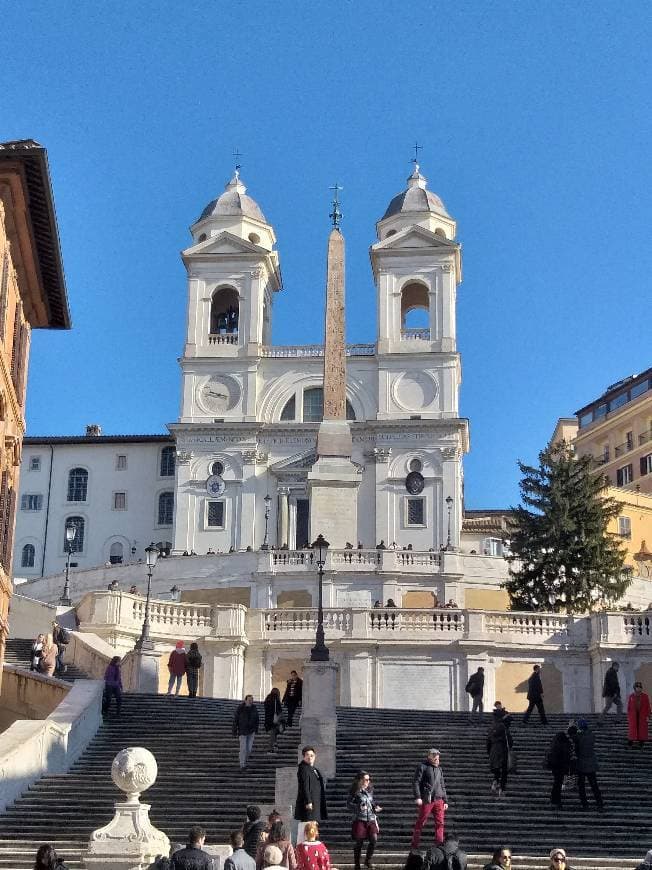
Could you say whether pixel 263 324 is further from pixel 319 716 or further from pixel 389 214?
pixel 319 716

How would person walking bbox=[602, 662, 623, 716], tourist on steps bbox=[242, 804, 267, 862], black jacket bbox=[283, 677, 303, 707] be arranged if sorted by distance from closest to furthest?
tourist on steps bbox=[242, 804, 267, 862]
black jacket bbox=[283, 677, 303, 707]
person walking bbox=[602, 662, 623, 716]

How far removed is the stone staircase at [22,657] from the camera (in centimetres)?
3192

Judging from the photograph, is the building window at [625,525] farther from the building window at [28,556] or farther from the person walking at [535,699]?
the person walking at [535,699]

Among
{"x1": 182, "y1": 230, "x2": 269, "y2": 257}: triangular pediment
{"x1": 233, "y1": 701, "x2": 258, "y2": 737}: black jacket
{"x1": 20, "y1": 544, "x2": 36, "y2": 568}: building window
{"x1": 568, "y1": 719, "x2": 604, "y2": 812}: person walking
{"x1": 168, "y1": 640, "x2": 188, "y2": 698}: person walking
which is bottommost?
{"x1": 568, "y1": 719, "x2": 604, "y2": 812}: person walking

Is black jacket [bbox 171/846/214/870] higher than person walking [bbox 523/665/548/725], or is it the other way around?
person walking [bbox 523/665/548/725]

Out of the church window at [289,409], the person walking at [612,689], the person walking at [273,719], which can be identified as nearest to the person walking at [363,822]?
the person walking at [273,719]

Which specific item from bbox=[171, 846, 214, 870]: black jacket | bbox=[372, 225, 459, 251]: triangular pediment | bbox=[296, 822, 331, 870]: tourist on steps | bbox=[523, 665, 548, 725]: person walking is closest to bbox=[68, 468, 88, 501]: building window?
bbox=[372, 225, 459, 251]: triangular pediment

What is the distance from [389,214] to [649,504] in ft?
68.7

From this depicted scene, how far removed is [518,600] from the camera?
50812mm

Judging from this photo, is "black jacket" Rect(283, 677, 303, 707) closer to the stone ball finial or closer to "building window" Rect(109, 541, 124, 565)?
the stone ball finial

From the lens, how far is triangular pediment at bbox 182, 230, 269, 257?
258 ft

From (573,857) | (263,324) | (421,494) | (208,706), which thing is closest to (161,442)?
(263,324)

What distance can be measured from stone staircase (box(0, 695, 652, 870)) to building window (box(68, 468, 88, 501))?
5304 centimetres

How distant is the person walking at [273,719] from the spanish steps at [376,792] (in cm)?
19
